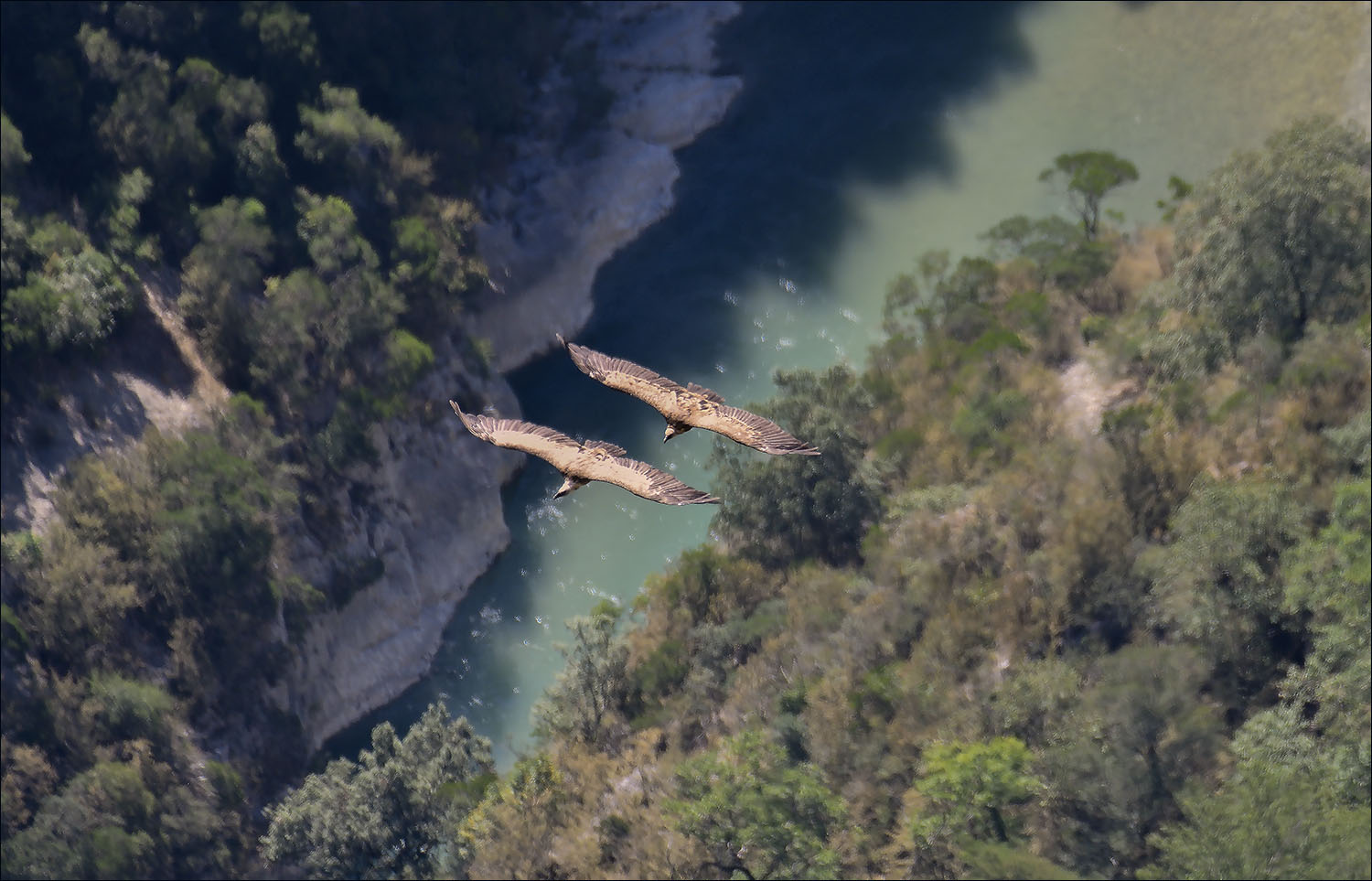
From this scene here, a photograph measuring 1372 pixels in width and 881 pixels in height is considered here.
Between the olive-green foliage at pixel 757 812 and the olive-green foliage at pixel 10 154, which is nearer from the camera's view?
the olive-green foliage at pixel 757 812

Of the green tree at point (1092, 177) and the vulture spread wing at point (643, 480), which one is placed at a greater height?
the green tree at point (1092, 177)

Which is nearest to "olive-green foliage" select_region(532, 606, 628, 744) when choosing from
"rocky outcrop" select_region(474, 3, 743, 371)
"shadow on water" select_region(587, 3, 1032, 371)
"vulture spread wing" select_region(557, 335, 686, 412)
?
"shadow on water" select_region(587, 3, 1032, 371)

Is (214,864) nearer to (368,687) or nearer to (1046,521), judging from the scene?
(368,687)

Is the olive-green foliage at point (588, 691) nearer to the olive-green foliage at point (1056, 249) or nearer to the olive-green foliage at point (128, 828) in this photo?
the olive-green foliage at point (128, 828)

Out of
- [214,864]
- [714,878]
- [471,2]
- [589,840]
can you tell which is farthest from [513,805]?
[471,2]

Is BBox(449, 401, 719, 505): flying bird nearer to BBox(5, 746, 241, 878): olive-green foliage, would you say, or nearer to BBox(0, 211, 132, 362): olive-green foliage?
BBox(5, 746, 241, 878): olive-green foliage

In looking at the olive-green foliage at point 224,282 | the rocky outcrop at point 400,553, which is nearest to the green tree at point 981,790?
the rocky outcrop at point 400,553
